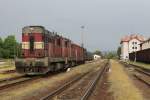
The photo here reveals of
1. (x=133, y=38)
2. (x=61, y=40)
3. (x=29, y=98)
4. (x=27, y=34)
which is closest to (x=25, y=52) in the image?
(x=27, y=34)

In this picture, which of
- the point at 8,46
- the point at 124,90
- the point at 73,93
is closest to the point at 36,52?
the point at 124,90

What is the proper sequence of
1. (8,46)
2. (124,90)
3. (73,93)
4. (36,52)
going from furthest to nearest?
(8,46) → (36,52) → (124,90) → (73,93)

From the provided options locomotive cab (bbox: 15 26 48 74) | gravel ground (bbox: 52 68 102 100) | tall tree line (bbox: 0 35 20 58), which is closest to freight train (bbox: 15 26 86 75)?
locomotive cab (bbox: 15 26 48 74)

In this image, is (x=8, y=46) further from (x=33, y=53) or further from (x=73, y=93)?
(x=73, y=93)

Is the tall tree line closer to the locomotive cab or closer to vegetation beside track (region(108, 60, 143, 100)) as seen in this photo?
the locomotive cab

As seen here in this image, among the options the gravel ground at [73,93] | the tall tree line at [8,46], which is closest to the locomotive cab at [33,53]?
the gravel ground at [73,93]

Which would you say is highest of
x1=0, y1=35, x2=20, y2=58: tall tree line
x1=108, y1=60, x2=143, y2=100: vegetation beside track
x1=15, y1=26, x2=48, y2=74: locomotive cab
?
x1=0, y1=35, x2=20, y2=58: tall tree line

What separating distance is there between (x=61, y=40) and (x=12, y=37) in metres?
114

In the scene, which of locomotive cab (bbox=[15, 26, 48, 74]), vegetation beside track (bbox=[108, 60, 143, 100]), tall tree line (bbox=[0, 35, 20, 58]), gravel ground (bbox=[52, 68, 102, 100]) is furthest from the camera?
tall tree line (bbox=[0, 35, 20, 58])

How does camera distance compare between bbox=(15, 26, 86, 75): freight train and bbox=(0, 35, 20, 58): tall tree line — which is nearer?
bbox=(15, 26, 86, 75): freight train

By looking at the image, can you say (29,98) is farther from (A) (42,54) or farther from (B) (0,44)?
(B) (0,44)

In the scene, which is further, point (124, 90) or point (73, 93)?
point (124, 90)

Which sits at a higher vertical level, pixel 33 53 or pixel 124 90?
pixel 33 53

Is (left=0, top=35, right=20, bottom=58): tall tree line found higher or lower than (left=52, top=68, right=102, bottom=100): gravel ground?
higher
